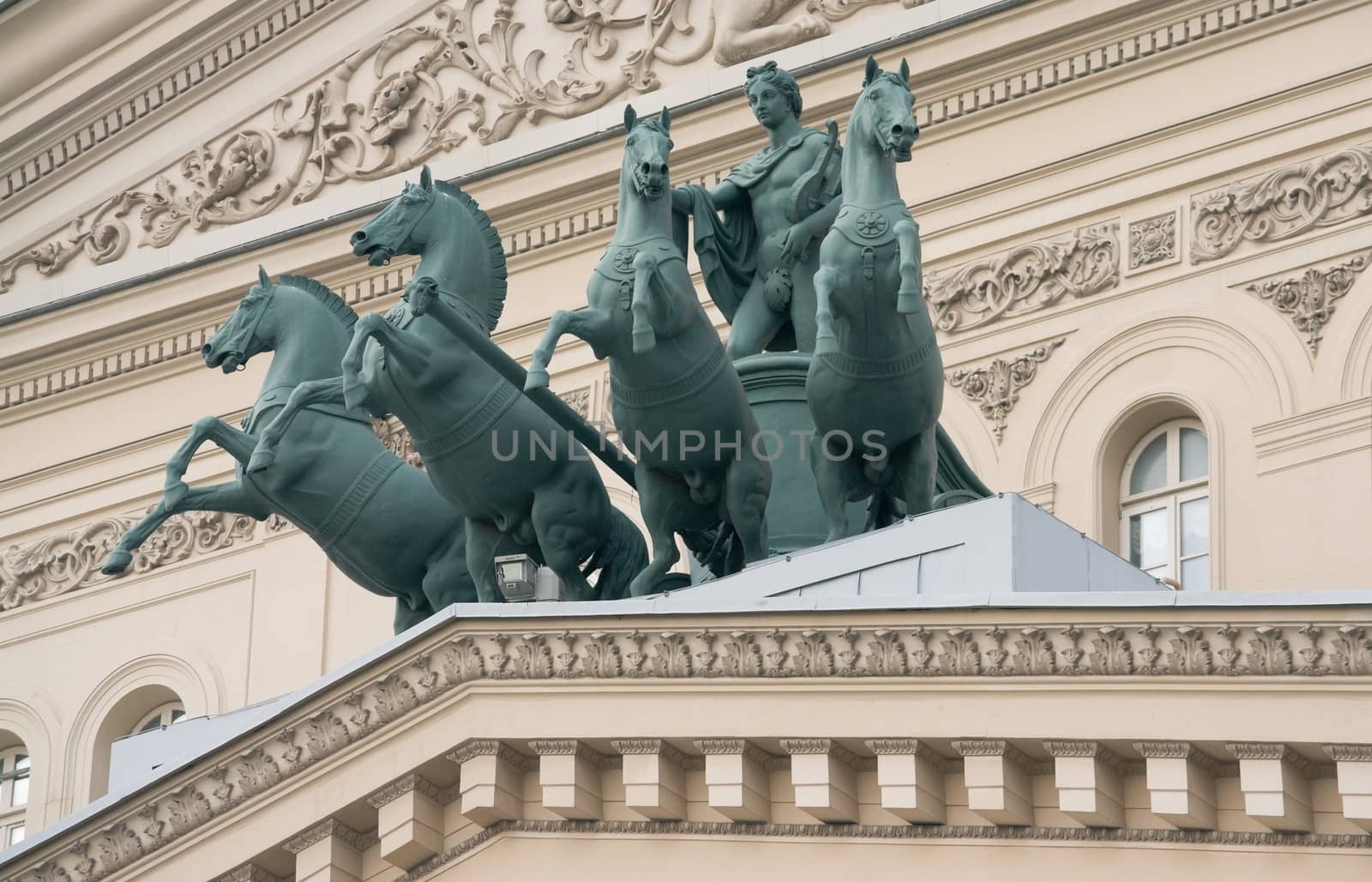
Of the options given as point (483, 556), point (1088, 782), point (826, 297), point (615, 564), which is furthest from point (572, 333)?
point (1088, 782)

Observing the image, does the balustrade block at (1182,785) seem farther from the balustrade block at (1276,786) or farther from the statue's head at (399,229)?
the statue's head at (399,229)

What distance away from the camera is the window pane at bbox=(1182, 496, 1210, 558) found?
20859 mm

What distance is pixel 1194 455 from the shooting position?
21344 millimetres

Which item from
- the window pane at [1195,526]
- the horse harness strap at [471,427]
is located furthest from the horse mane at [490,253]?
the window pane at [1195,526]

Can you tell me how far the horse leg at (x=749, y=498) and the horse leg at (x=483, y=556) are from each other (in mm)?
1111

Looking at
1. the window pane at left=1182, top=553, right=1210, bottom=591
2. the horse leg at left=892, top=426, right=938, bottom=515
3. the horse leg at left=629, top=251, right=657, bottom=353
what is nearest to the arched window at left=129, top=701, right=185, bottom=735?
the window pane at left=1182, top=553, right=1210, bottom=591

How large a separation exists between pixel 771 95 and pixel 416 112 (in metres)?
8.85

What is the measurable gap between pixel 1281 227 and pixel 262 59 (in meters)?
7.75

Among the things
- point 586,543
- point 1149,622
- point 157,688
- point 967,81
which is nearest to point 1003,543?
point 1149,622

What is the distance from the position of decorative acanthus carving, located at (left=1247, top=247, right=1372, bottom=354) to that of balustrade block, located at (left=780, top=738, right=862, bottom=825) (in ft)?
26.9

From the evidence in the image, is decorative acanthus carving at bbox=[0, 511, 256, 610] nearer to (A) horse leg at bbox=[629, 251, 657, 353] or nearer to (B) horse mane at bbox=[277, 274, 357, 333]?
(B) horse mane at bbox=[277, 274, 357, 333]

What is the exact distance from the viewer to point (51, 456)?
84.4 ft

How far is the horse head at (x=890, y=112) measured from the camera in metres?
14.6

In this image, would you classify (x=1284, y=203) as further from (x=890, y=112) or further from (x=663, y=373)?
(x=663, y=373)
